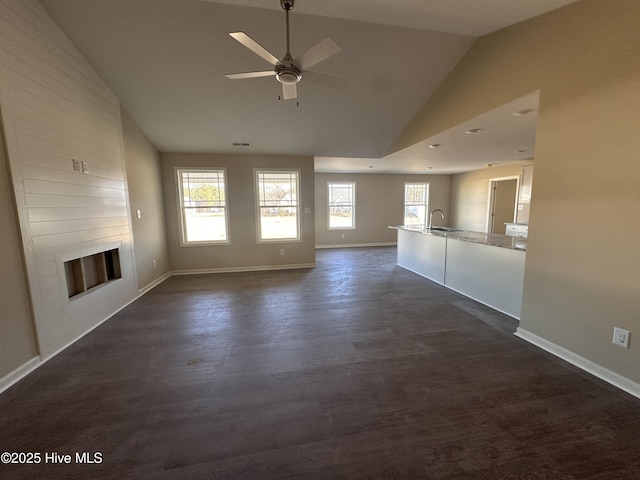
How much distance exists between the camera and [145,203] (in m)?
4.38

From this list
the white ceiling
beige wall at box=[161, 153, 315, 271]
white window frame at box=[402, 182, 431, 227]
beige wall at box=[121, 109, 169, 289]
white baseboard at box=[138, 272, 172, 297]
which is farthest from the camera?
white window frame at box=[402, 182, 431, 227]

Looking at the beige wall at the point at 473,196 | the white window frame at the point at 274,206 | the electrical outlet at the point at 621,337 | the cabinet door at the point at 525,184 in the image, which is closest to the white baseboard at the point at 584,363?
the electrical outlet at the point at 621,337

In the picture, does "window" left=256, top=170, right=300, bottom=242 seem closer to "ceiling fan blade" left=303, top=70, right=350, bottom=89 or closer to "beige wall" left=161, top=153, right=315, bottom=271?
"beige wall" left=161, top=153, right=315, bottom=271

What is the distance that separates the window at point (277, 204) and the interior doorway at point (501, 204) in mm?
5715

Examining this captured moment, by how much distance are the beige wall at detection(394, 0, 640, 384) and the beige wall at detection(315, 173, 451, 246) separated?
18.3ft

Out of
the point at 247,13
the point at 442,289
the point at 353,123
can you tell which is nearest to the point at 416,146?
the point at 353,123

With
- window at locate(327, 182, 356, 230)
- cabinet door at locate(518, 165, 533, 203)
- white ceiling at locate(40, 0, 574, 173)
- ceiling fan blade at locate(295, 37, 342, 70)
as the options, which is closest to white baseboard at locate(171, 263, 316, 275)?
white ceiling at locate(40, 0, 574, 173)

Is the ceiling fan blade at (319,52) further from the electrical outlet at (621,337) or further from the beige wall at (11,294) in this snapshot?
the electrical outlet at (621,337)

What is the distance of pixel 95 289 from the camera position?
10.1 feet

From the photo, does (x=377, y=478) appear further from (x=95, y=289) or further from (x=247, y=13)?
(x=247, y=13)

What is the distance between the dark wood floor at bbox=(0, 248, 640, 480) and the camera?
4.47 ft

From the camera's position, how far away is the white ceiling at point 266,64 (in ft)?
8.01

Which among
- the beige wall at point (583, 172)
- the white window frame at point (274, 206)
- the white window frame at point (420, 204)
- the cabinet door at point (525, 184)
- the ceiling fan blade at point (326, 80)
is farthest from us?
the white window frame at point (420, 204)

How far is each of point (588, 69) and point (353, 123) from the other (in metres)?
2.97
